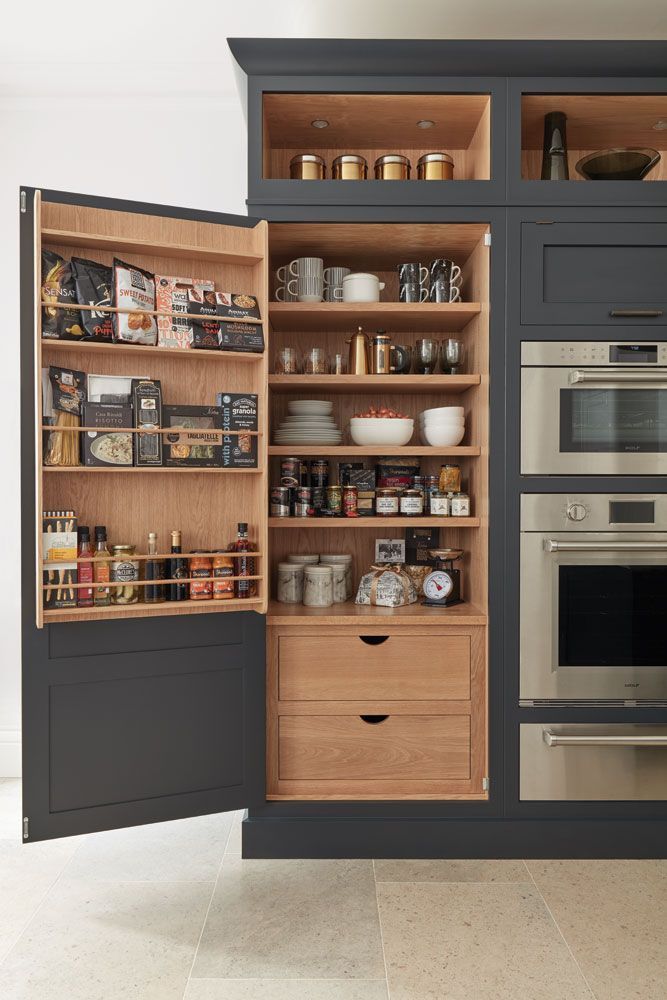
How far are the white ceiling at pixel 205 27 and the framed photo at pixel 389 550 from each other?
193 cm

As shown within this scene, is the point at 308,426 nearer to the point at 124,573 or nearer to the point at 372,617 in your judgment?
the point at 372,617

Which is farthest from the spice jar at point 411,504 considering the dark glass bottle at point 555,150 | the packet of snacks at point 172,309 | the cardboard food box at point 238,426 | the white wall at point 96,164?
the white wall at point 96,164

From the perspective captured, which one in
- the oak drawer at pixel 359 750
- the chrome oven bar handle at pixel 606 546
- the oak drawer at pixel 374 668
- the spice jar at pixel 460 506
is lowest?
the oak drawer at pixel 359 750

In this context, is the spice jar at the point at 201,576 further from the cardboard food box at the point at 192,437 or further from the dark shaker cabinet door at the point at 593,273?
the dark shaker cabinet door at the point at 593,273

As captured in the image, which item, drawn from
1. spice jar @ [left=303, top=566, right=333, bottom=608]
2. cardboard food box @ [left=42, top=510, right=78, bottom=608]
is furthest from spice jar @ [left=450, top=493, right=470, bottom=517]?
cardboard food box @ [left=42, top=510, right=78, bottom=608]

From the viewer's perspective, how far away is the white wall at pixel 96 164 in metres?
2.99

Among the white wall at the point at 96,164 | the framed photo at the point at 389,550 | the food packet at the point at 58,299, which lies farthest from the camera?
the white wall at the point at 96,164

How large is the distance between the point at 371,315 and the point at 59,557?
4.43 ft

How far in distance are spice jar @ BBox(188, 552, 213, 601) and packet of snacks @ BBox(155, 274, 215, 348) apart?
0.69 meters

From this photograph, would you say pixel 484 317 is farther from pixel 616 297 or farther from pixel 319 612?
pixel 319 612

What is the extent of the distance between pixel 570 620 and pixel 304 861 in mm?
1221

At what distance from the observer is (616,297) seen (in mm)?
2389

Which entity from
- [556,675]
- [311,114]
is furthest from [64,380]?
[556,675]

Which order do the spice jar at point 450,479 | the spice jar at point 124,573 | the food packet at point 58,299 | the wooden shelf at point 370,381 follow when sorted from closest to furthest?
the food packet at point 58,299, the spice jar at point 124,573, the wooden shelf at point 370,381, the spice jar at point 450,479
